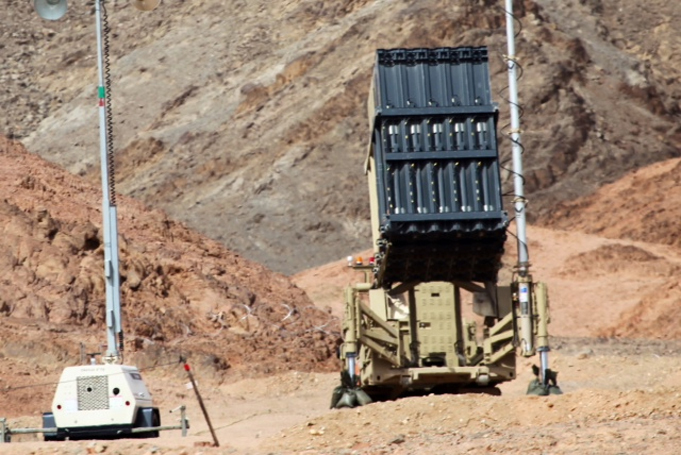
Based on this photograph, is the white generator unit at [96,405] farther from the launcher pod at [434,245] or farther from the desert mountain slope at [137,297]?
the desert mountain slope at [137,297]

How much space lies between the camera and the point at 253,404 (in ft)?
101

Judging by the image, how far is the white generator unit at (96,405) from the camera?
1911 cm

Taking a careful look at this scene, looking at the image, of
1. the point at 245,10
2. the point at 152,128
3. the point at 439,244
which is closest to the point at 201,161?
the point at 152,128

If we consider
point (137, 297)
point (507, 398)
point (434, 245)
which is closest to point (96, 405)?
point (507, 398)

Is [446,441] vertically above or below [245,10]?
below

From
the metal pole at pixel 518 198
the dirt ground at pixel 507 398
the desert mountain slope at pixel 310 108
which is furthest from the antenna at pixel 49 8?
the desert mountain slope at pixel 310 108

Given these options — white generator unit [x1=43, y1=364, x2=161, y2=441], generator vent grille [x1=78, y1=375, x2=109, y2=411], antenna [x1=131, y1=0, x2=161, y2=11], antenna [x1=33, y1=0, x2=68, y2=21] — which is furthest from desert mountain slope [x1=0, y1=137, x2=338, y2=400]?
generator vent grille [x1=78, y1=375, x2=109, y2=411]

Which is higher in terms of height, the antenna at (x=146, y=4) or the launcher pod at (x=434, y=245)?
the antenna at (x=146, y=4)

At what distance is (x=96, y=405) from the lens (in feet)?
62.8

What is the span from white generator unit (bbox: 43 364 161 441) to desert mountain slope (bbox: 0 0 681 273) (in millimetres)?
46066

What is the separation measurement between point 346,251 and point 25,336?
36153mm

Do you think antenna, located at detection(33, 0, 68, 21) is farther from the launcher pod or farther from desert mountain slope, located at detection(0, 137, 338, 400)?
desert mountain slope, located at detection(0, 137, 338, 400)

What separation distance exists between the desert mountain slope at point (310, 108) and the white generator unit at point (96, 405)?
46.1 m

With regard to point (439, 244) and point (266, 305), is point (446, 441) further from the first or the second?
point (266, 305)
